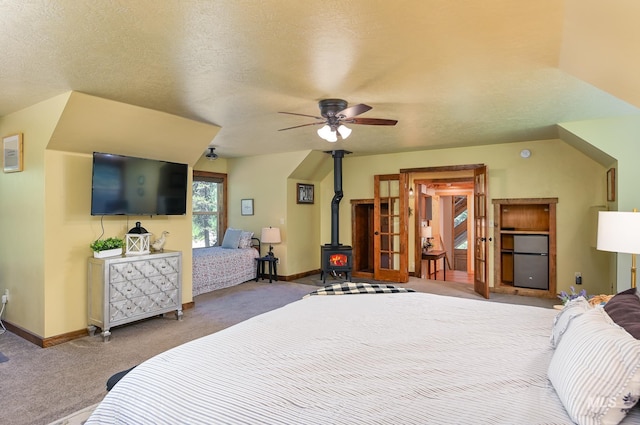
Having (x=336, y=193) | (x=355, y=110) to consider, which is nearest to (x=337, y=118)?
(x=355, y=110)

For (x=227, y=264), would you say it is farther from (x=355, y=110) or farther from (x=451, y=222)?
(x=451, y=222)

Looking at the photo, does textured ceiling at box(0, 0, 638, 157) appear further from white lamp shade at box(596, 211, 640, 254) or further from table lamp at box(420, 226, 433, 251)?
table lamp at box(420, 226, 433, 251)

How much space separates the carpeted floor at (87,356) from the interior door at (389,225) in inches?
67.5

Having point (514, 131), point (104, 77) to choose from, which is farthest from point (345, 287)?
point (514, 131)

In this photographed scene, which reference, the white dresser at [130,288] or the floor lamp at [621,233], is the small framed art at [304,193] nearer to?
the white dresser at [130,288]

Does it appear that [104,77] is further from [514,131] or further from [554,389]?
[514,131]

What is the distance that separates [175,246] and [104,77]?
8.22ft

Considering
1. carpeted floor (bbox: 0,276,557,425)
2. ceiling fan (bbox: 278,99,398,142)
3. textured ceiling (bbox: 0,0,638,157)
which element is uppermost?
textured ceiling (bbox: 0,0,638,157)

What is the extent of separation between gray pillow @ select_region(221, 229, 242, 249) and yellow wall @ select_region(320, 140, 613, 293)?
3964 mm

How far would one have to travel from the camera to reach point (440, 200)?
9734mm

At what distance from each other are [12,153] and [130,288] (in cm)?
198

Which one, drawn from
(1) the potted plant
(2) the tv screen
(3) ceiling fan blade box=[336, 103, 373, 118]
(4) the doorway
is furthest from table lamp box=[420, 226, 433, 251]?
(1) the potted plant

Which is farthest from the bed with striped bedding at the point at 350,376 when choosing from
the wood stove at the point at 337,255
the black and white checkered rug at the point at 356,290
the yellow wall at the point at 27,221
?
the wood stove at the point at 337,255

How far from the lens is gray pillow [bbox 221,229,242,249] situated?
272 inches
